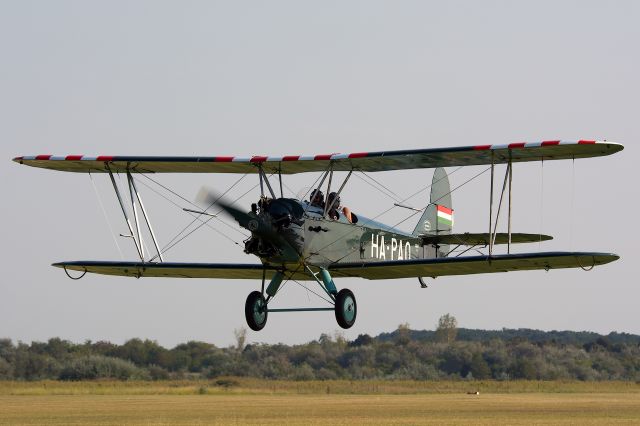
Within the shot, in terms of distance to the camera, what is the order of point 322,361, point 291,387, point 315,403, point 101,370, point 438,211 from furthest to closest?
1. point 322,361
2. point 101,370
3. point 291,387
4. point 315,403
5. point 438,211

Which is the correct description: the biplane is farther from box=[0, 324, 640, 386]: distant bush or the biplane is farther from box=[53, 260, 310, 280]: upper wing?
box=[0, 324, 640, 386]: distant bush

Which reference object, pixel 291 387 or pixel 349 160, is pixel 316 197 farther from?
pixel 291 387

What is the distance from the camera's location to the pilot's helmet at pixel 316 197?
79.4 ft

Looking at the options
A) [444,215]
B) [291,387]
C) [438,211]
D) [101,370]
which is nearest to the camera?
[438,211]

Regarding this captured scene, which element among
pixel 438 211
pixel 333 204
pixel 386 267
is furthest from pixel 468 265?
pixel 438 211

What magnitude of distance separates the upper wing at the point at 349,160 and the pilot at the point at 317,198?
Result: 2.50 feet

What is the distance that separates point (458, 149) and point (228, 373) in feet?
112

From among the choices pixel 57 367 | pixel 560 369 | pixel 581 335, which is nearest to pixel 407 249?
pixel 57 367

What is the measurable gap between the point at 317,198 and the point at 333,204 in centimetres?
36

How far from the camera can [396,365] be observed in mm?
61594

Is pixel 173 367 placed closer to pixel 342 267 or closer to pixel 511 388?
pixel 511 388

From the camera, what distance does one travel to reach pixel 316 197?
79.6ft

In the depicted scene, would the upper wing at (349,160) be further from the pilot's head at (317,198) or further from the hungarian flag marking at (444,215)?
the hungarian flag marking at (444,215)

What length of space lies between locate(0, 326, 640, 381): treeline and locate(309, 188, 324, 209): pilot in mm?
32053
